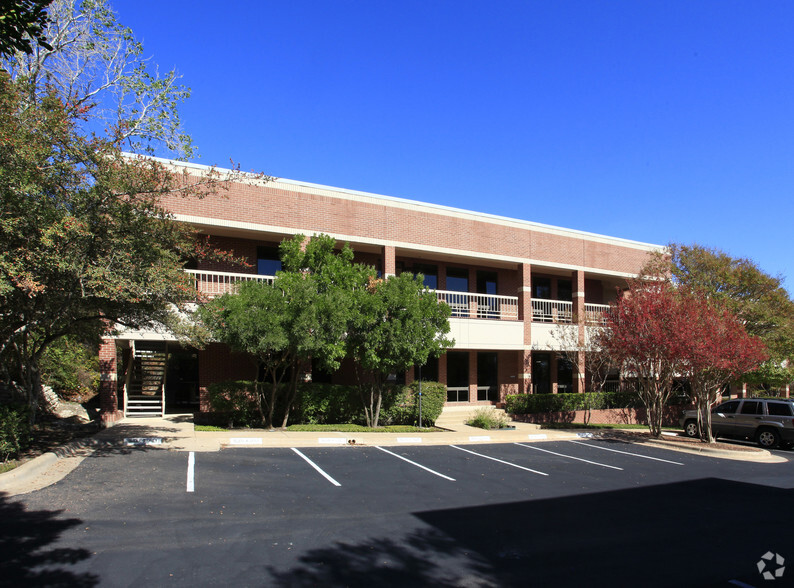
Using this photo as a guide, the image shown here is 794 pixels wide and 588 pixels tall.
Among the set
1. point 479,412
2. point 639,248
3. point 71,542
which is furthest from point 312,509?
point 639,248

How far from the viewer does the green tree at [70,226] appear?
9250mm

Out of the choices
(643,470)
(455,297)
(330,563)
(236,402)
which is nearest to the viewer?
(330,563)

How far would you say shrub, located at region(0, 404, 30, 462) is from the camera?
1045 cm

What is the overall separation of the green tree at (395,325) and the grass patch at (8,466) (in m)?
8.83

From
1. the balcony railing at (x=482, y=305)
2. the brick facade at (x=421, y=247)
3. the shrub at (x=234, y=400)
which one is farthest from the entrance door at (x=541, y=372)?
the shrub at (x=234, y=400)

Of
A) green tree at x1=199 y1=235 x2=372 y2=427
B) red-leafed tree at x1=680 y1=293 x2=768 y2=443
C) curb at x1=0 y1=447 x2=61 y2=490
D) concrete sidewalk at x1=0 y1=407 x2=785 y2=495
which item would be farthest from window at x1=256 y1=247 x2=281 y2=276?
red-leafed tree at x1=680 y1=293 x2=768 y2=443

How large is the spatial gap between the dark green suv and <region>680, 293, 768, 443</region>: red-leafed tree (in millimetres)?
2355

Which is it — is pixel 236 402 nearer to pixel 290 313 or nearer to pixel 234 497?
pixel 290 313

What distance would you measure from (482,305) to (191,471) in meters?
16.8

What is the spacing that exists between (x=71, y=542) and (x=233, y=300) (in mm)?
9008

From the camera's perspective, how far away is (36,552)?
617 cm

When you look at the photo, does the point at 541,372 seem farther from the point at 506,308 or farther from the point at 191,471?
the point at 191,471

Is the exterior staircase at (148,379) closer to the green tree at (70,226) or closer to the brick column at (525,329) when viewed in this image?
the green tree at (70,226)

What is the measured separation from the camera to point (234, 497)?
882 cm
